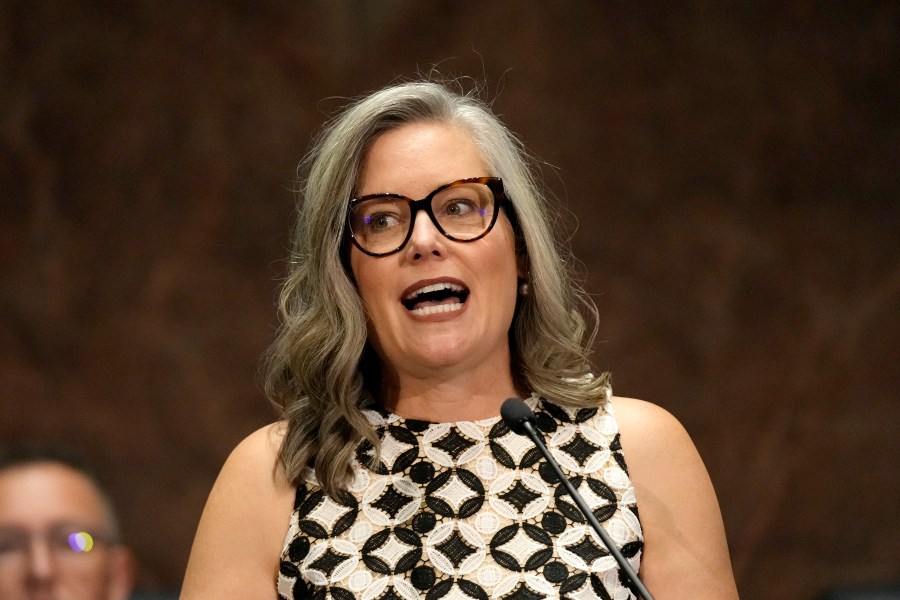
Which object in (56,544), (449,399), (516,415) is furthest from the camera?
(449,399)

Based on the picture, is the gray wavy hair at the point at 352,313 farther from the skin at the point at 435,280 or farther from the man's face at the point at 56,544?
the man's face at the point at 56,544

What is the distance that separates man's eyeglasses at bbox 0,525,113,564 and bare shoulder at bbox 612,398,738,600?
84 cm

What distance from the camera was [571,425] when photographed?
182cm

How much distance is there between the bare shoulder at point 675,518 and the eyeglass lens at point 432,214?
0.38 metres

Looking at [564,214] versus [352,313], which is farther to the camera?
[564,214]

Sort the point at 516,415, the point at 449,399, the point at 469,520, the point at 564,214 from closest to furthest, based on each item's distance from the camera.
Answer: the point at 516,415 < the point at 469,520 < the point at 449,399 < the point at 564,214

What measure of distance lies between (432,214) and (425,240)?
0.15 feet

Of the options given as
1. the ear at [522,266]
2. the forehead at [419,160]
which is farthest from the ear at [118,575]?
the ear at [522,266]

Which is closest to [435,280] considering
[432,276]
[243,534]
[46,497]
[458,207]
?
[432,276]

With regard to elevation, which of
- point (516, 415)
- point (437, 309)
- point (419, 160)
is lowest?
point (516, 415)

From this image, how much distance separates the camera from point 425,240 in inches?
68.3

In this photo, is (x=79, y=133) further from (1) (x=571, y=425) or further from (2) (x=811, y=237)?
(2) (x=811, y=237)

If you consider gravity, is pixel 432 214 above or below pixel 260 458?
above

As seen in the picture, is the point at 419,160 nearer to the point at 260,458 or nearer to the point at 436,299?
the point at 436,299
